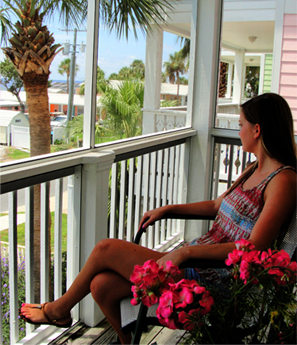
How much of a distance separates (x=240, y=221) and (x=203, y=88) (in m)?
1.92

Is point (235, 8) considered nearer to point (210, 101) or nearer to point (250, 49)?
point (210, 101)

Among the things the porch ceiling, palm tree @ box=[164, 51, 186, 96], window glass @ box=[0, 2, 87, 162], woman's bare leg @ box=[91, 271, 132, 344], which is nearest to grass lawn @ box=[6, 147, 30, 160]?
window glass @ box=[0, 2, 87, 162]

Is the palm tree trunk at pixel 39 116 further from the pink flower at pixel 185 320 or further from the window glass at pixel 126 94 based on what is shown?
the window glass at pixel 126 94

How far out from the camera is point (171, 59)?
9109 mm

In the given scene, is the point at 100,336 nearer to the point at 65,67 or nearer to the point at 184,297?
the point at 184,297

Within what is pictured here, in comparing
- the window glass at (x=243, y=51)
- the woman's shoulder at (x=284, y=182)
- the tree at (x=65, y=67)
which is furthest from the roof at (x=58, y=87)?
the window glass at (x=243, y=51)

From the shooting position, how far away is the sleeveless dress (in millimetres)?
1648

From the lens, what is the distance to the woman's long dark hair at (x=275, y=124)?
166cm

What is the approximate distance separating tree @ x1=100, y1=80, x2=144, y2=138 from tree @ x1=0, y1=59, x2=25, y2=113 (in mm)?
5870

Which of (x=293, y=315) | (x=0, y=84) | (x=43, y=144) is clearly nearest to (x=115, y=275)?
(x=293, y=315)

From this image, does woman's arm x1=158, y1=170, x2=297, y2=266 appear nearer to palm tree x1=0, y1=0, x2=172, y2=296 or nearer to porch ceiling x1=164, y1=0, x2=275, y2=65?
palm tree x1=0, y1=0, x2=172, y2=296

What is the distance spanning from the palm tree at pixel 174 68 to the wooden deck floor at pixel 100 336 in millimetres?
7002

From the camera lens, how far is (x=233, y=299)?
0.96m

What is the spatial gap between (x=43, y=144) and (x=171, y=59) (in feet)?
20.0
